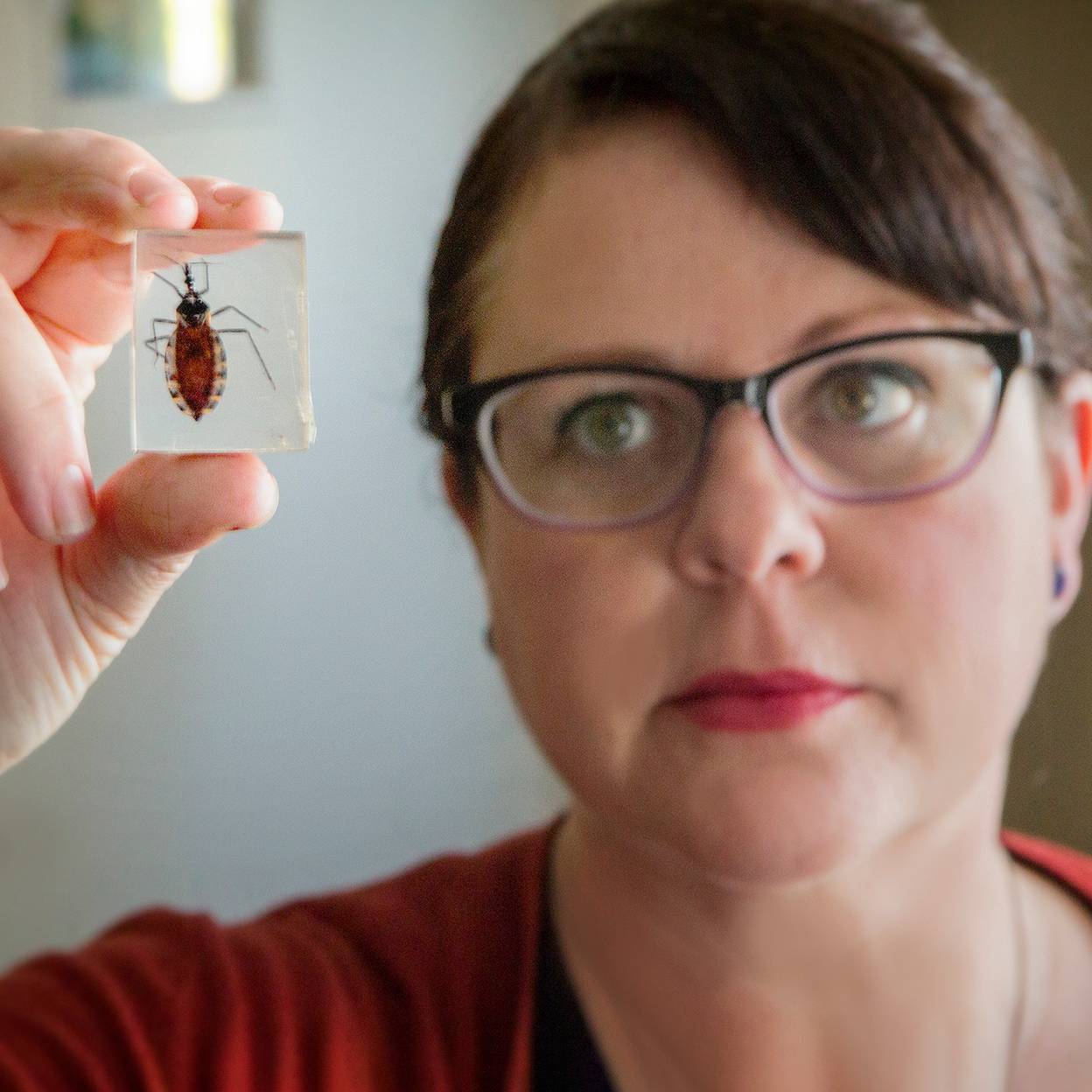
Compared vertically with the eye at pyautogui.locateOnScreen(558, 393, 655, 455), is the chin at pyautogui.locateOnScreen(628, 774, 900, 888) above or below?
A: below

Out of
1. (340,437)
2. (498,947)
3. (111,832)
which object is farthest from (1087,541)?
(111,832)

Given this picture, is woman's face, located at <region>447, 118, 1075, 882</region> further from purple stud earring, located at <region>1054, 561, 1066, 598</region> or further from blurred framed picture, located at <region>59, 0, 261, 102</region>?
blurred framed picture, located at <region>59, 0, 261, 102</region>

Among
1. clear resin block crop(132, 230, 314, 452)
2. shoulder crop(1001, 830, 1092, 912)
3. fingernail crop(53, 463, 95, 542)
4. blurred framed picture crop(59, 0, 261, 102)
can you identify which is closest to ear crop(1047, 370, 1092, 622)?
shoulder crop(1001, 830, 1092, 912)

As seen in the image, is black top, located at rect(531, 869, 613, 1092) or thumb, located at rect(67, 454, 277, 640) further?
black top, located at rect(531, 869, 613, 1092)

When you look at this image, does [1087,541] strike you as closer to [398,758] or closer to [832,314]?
[832,314]

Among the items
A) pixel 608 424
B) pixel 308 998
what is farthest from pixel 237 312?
pixel 308 998

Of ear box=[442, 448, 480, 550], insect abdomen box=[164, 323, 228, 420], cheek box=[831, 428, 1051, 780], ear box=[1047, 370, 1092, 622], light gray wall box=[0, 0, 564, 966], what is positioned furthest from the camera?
light gray wall box=[0, 0, 564, 966]

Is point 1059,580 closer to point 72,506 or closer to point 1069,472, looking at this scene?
point 1069,472

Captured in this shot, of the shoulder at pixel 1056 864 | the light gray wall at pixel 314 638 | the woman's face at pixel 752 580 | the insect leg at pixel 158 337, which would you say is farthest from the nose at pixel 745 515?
the light gray wall at pixel 314 638
